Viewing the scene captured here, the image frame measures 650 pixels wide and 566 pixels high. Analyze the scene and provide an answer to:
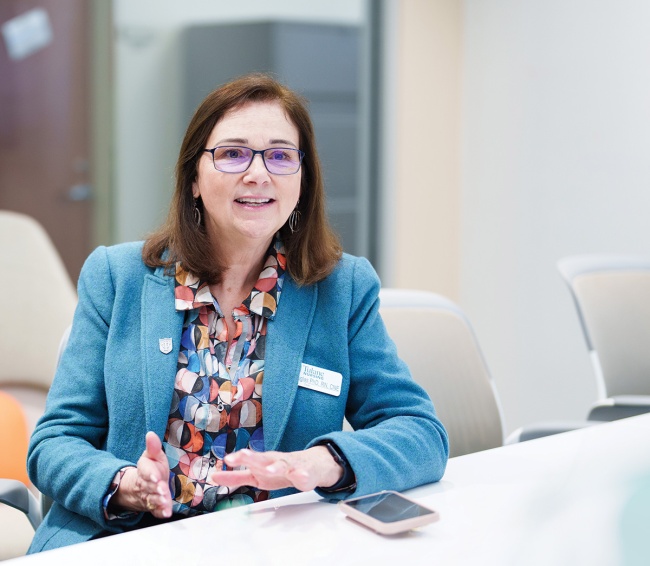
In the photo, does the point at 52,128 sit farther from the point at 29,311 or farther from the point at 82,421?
the point at 82,421

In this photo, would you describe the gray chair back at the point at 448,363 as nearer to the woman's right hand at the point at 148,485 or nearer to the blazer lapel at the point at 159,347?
the blazer lapel at the point at 159,347

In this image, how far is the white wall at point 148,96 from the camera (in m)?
3.95

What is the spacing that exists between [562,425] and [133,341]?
1.03 meters

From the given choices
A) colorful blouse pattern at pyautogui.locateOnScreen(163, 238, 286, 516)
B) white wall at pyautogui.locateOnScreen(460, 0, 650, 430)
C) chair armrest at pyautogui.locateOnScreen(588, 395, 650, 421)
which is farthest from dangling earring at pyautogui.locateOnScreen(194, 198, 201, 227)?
white wall at pyautogui.locateOnScreen(460, 0, 650, 430)

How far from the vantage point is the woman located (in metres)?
1.41

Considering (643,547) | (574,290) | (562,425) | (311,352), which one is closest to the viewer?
(643,547)

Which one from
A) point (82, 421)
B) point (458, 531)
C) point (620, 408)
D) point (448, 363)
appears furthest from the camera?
point (620, 408)

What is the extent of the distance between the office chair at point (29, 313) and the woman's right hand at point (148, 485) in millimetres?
976

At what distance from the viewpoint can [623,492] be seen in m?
1.14

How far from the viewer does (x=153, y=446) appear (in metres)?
1.21

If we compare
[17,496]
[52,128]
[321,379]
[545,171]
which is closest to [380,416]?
[321,379]

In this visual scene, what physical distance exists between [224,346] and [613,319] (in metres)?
1.51

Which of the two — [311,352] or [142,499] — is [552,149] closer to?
[311,352]

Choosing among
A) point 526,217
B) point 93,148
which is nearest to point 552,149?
point 526,217
